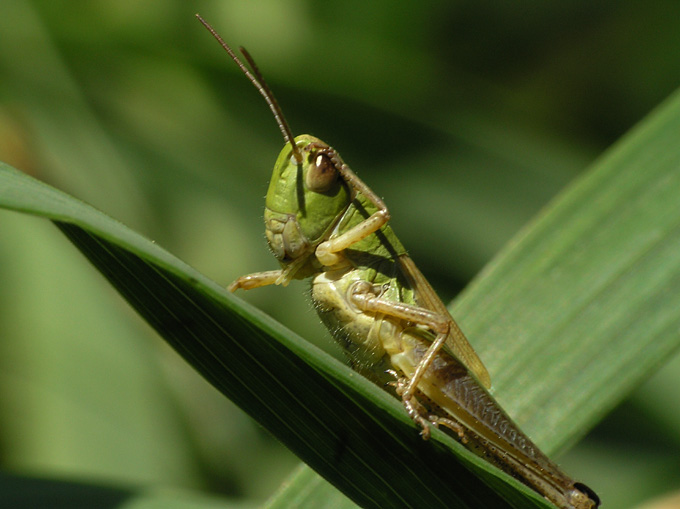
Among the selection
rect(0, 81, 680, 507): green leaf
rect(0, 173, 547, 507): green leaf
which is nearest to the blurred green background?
rect(0, 81, 680, 507): green leaf

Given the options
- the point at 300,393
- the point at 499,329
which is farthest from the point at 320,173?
the point at 300,393

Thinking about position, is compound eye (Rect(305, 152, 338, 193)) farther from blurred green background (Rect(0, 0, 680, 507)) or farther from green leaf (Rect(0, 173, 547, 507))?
blurred green background (Rect(0, 0, 680, 507))

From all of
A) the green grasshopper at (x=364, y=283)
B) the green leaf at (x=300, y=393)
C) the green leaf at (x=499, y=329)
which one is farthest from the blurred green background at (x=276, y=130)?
the green leaf at (x=300, y=393)

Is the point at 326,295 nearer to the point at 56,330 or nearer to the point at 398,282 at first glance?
the point at 398,282

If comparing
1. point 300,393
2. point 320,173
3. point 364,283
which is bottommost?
point 300,393

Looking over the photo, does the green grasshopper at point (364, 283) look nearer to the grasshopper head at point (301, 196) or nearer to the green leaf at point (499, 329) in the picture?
the grasshopper head at point (301, 196)

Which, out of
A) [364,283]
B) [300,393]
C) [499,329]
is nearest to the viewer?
[300,393]

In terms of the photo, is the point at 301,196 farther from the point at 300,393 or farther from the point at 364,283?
the point at 300,393

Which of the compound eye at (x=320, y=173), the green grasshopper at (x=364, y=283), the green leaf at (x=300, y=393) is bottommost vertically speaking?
the green leaf at (x=300, y=393)
